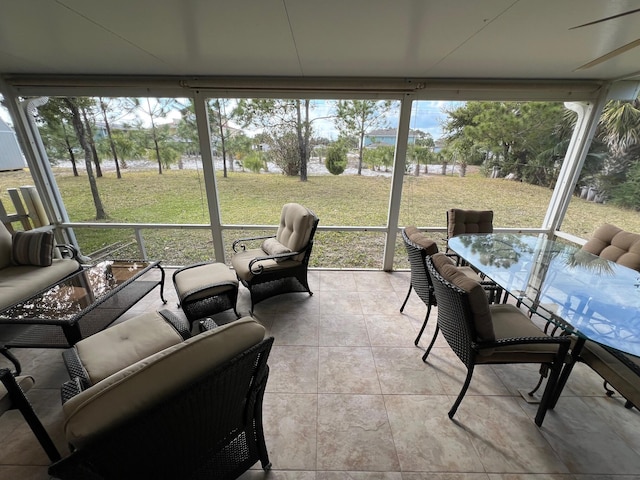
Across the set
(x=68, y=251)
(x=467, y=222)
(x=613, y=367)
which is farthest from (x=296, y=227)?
(x=68, y=251)

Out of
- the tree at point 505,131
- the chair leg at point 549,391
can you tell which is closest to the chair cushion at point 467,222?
the tree at point 505,131

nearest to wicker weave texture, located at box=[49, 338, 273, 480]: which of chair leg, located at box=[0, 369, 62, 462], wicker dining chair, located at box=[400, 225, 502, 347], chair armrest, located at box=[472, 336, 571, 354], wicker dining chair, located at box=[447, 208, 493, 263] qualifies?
chair leg, located at box=[0, 369, 62, 462]

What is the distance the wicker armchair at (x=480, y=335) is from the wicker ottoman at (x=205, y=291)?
1712mm

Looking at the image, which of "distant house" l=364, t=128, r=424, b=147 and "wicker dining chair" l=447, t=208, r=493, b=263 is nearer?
"wicker dining chair" l=447, t=208, r=493, b=263

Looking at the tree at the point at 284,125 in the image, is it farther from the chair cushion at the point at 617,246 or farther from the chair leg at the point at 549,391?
the chair cushion at the point at 617,246

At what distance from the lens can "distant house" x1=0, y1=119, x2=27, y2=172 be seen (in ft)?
9.02

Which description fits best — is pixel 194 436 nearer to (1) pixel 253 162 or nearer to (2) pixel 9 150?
(1) pixel 253 162

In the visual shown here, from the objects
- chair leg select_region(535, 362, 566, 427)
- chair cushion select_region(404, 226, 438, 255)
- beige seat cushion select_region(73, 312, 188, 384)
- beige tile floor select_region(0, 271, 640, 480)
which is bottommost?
beige tile floor select_region(0, 271, 640, 480)

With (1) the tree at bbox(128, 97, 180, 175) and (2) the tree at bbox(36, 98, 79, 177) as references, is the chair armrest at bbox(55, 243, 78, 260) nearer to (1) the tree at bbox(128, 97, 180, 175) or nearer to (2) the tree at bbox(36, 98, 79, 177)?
(2) the tree at bbox(36, 98, 79, 177)

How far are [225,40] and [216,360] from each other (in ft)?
6.83

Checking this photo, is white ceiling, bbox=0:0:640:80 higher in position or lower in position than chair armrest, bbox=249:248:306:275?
higher

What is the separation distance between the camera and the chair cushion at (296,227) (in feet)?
8.62

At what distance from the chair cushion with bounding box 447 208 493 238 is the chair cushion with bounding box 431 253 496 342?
1563mm

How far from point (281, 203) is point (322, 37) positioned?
7.05 feet
